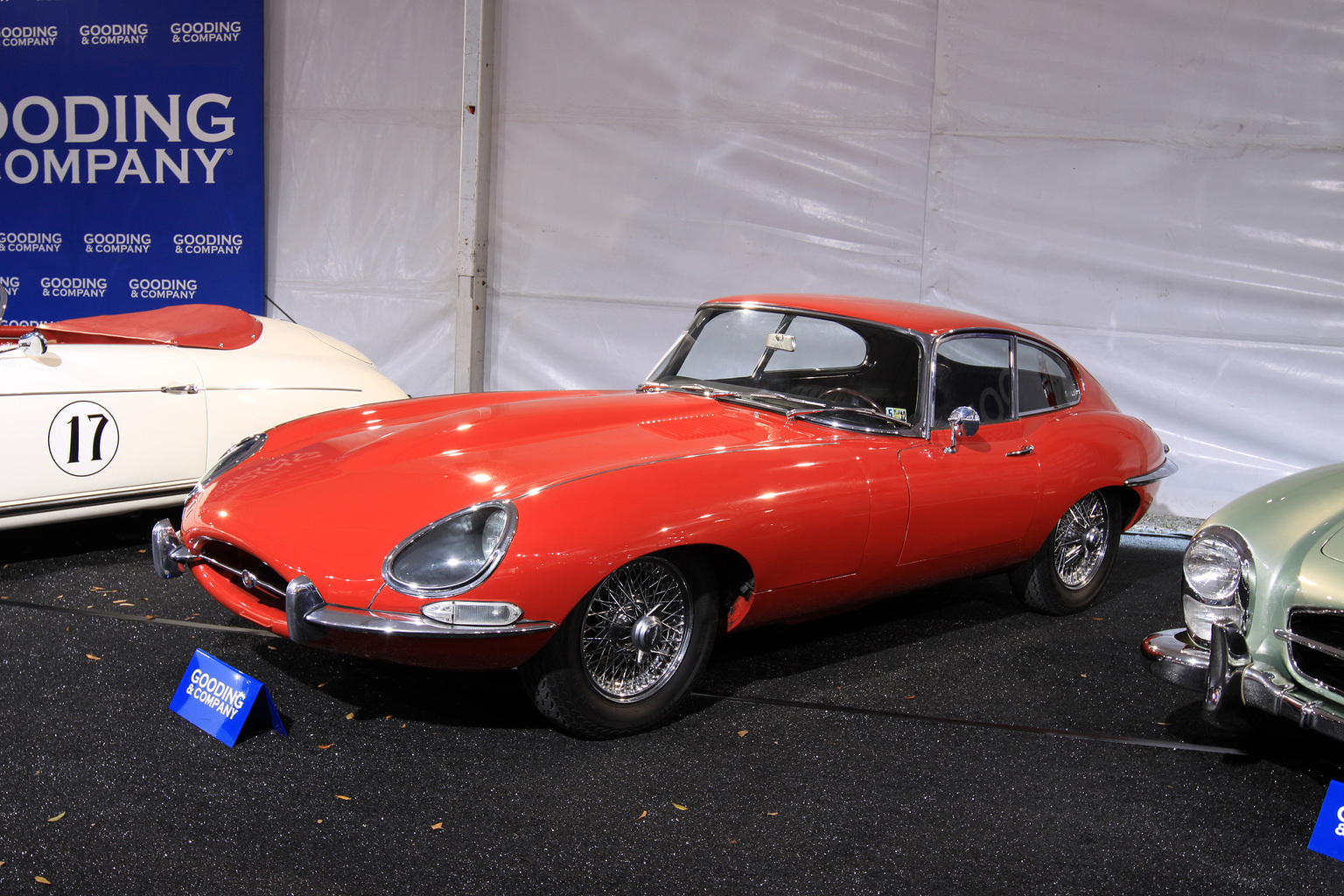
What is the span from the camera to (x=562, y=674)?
2.55 meters

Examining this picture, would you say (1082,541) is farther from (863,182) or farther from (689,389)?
(863,182)

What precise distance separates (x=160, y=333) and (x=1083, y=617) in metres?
3.88

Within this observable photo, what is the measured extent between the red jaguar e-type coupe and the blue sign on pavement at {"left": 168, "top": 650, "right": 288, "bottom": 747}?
0.61 ft

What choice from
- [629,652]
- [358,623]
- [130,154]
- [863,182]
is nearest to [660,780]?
[629,652]

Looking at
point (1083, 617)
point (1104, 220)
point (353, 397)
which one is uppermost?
point (1104, 220)

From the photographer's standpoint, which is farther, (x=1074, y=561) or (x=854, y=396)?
(x=1074, y=561)

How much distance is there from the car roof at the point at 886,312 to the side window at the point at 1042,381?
11 cm

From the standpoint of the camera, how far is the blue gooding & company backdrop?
6848 mm

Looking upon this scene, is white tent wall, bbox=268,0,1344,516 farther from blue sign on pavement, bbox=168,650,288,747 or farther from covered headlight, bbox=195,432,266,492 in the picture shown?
blue sign on pavement, bbox=168,650,288,747

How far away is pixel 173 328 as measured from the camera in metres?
4.42

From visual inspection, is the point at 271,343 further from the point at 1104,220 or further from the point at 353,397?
the point at 1104,220

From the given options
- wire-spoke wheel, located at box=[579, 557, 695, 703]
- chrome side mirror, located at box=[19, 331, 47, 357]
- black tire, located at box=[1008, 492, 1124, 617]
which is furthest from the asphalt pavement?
chrome side mirror, located at box=[19, 331, 47, 357]

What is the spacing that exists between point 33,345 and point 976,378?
3364mm

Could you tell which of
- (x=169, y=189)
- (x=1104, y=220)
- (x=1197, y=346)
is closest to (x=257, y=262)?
(x=169, y=189)
